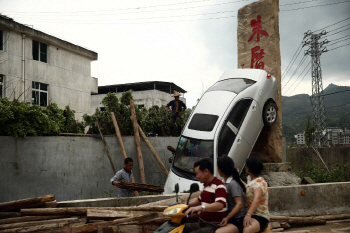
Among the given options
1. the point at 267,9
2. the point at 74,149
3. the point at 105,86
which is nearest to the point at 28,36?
the point at 74,149

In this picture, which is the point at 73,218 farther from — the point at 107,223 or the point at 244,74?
the point at 244,74

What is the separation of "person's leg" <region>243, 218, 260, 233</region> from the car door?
486 cm

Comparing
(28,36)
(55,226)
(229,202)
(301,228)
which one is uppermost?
(28,36)

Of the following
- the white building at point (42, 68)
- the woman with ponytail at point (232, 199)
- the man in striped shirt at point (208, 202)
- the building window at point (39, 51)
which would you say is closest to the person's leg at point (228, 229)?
the woman with ponytail at point (232, 199)

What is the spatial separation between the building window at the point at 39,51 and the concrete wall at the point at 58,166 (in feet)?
41.8

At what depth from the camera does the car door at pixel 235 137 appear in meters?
9.02

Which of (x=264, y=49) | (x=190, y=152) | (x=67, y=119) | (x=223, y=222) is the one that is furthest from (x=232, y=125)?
(x=67, y=119)

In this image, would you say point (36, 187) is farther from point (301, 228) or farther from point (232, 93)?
point (301, 228)

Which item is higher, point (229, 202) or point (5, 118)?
point (5, 118)

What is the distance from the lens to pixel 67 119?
14.3 m

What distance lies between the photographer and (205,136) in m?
9.02

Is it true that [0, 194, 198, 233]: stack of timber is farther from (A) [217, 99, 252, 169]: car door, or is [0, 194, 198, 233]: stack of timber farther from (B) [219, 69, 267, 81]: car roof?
(B) [219, 69, 267, 81]: car roof

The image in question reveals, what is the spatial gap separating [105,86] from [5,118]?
1148 inches

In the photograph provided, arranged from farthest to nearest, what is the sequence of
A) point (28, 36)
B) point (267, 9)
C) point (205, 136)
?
point (28, 36) → point (267, 9) → point (205, 136)
